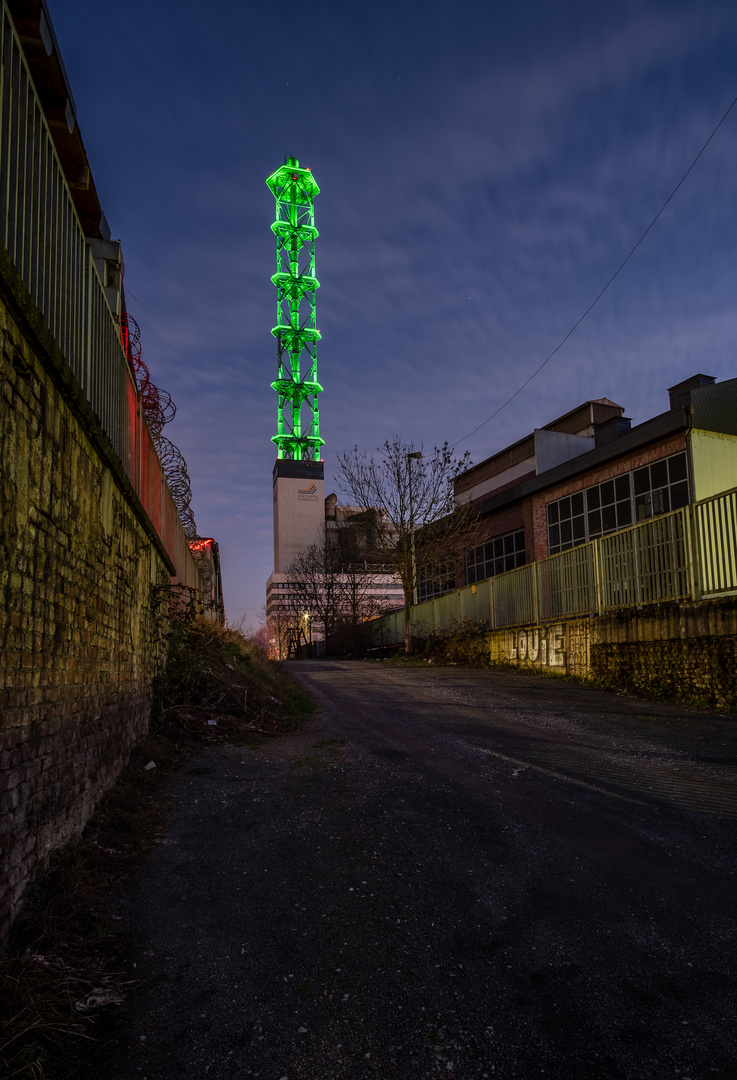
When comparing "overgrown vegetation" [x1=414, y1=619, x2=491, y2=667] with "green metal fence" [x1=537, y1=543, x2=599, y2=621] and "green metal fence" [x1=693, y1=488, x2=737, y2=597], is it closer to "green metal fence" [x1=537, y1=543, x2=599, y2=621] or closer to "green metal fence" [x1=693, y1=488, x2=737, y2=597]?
"green metal fence" [x1=537, y1=543, x2=599, y2=621]

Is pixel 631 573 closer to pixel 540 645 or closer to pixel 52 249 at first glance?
Result: pixel 540 645

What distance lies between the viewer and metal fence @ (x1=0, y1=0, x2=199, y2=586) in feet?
9.33

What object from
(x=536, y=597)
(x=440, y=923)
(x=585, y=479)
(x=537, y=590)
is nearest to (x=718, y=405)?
(x=585, y=479)

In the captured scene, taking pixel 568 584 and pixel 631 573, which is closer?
pixel 631 573

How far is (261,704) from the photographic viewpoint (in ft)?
29.3

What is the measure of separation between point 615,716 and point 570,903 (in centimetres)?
554

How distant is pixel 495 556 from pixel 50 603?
22250mm

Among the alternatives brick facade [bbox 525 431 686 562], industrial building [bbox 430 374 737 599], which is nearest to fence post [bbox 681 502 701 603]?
industrial building [bbox 430 374 737 599]

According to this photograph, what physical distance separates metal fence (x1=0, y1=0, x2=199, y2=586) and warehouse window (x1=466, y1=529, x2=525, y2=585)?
61.5 feet

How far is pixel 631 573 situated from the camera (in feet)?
38.8

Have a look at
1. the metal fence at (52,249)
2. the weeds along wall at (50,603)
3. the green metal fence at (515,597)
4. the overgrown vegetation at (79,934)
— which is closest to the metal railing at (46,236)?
the metal fence at (52,249)

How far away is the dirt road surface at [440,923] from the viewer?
7.86 ft

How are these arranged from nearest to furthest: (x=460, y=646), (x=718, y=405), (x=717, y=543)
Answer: (x=717, y=543)
(x=718, y=405)
(x=460, y=646)

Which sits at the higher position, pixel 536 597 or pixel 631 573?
pixel 631 573
